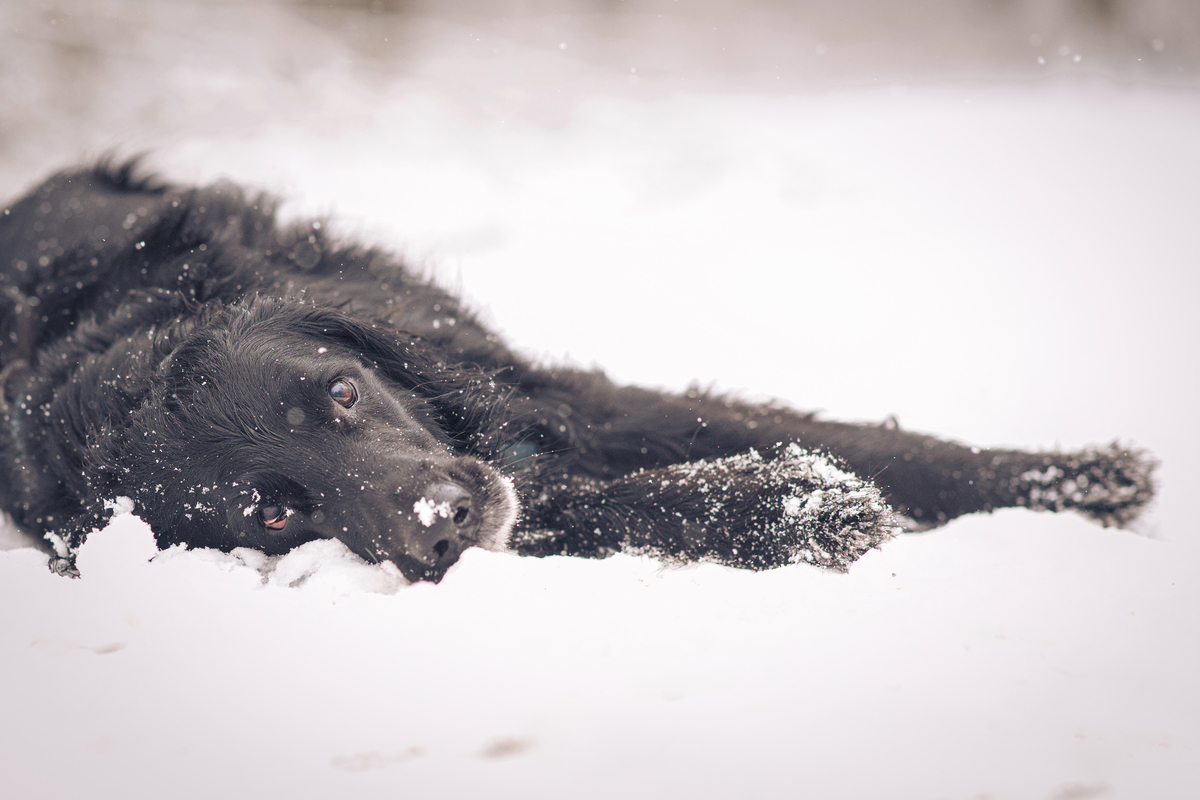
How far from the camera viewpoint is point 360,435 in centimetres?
211

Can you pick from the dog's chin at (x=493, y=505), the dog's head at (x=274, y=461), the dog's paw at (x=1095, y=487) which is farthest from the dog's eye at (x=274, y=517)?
the dog's paw at (x=1095, y=487)

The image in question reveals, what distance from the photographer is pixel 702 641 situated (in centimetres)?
177

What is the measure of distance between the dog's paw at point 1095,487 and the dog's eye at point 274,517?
2.77 m

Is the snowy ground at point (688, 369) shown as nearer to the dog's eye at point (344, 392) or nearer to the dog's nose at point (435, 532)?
the dog's nose at point (435, 532)

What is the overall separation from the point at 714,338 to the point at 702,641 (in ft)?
8.01

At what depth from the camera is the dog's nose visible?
6.24 feet

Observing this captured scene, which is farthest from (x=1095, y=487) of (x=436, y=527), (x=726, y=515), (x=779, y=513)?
(x=436, y=527)

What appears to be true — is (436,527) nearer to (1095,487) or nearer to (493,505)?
(493,505)

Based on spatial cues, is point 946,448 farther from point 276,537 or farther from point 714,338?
point 276,537

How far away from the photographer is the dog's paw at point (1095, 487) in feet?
9.14

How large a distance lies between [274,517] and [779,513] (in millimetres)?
1569

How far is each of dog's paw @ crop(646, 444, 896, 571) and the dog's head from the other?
2.23 ft

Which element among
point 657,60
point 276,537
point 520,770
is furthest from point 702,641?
point 657,60

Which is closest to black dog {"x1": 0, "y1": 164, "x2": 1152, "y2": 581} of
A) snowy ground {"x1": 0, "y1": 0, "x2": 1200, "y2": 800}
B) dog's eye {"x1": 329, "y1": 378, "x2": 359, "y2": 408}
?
dog's eye {"x1": 329, "y1": 378, "x2": 359, "y2": 408}
